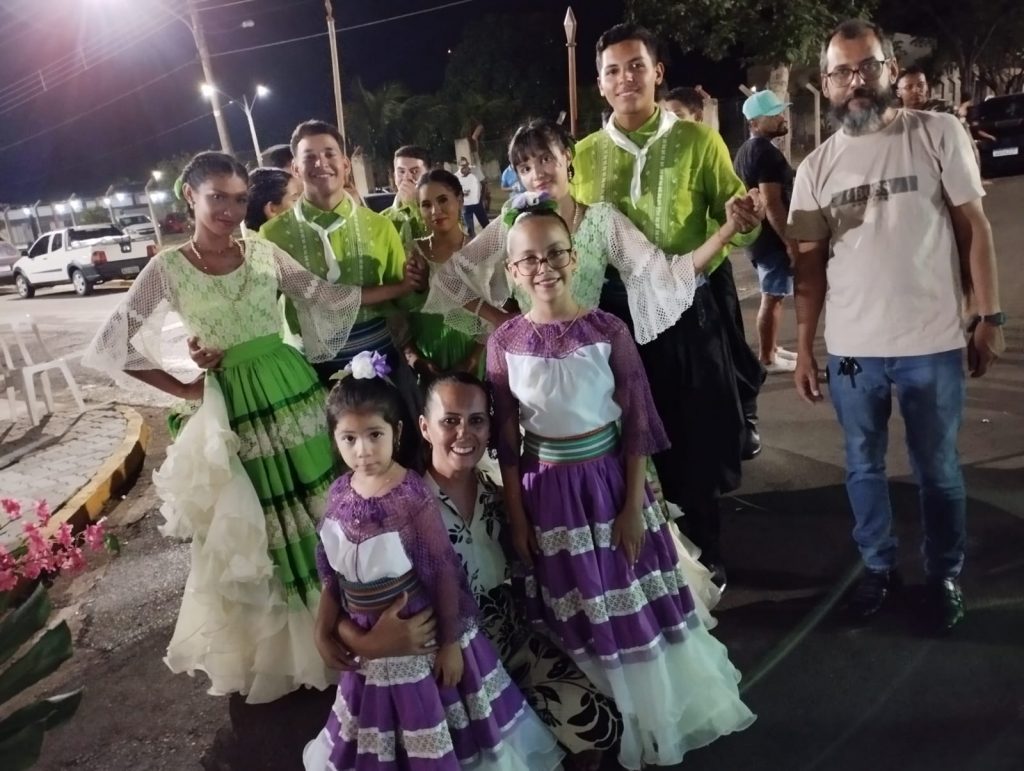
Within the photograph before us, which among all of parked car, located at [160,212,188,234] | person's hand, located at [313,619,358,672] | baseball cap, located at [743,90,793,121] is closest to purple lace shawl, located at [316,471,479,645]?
person's hand, located at [313,619,358,672]

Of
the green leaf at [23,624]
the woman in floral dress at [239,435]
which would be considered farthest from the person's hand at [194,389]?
the green leaf at [23,624]

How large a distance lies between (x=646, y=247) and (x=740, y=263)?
8.71m

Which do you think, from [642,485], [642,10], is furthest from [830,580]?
[642,10]

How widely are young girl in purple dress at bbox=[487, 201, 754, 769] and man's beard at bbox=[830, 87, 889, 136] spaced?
3.27 feet

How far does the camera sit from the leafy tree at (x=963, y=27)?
2266 centimetres

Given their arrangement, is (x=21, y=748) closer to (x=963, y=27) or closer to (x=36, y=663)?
(x=36, y=663)

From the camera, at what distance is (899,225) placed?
8.30ft

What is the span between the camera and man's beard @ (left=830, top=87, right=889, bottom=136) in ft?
8.18

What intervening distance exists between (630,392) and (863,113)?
1.15 meters

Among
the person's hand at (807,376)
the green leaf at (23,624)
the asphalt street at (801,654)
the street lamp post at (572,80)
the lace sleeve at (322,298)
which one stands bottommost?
the asphalt street at (801,654)

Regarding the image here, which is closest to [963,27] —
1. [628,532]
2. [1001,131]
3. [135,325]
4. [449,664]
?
[1001,131]

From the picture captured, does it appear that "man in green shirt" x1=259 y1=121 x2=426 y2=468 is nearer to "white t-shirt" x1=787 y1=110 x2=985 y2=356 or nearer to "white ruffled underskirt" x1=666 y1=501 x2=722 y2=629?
"white ruffled underskirt" x1=666 y1=501 x2=722 y2=629

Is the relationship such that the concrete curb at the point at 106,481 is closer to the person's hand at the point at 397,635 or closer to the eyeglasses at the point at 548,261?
the person's hand at the point at 397,635

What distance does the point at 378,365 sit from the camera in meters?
2.17
